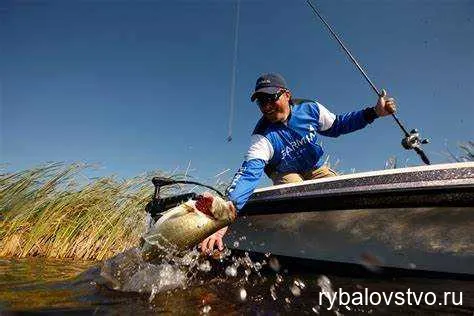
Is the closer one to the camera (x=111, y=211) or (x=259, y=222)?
(x=259, y=222)

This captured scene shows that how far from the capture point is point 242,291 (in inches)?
134

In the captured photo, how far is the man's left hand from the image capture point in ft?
16.4

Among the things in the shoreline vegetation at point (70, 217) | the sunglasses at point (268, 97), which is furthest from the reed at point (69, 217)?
the sunglasses at point (268, 97)

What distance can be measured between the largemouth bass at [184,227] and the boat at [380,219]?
2.00 ft

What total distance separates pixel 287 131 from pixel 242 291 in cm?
205

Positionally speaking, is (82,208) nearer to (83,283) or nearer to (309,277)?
(83,283)

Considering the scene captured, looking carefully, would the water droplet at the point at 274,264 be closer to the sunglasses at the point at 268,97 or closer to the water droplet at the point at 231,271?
the water droplet at the point at 231,271

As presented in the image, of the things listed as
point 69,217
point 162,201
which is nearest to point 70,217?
point 69,217

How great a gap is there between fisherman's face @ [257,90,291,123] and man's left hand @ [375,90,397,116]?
3.25ft

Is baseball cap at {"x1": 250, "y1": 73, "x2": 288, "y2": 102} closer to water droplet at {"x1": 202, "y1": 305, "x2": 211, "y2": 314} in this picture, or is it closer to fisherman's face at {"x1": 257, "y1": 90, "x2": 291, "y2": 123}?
fisherman's face at {"x1": 257, "y1": 90, "x2": 291, "y2": 123}

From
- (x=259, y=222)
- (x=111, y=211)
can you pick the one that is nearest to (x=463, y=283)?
(x=259, y=222)

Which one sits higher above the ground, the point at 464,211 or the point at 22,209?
the point at 22,209

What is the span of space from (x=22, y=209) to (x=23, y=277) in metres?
3.69

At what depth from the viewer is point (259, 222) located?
4.36 meters
